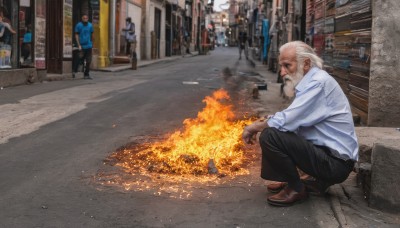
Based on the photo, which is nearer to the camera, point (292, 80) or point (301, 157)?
point (301, 157)

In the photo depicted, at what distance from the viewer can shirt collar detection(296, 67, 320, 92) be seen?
4.53 meters

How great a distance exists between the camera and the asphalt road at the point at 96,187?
4344 mm

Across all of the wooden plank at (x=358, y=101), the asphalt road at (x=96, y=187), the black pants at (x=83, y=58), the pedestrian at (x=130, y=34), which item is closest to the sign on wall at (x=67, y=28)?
the black pants at (x=83, y=58)

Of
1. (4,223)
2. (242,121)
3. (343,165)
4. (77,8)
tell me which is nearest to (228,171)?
(343,165)

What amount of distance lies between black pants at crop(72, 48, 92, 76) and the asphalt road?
24.0ft

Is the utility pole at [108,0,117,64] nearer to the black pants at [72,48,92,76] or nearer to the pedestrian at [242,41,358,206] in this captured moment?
the black pants at [72,48,92,76]

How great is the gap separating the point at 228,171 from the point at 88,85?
31.7 feet

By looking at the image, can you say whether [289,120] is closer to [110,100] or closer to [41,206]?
[41,206]

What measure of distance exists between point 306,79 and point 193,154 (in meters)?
1.98

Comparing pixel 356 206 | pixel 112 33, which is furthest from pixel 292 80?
pixel 112 33

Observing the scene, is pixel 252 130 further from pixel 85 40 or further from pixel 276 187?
pixel 85 40

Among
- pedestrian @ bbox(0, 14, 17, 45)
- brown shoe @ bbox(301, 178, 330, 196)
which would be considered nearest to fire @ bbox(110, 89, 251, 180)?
brown shoe @ bbox(301, 178, 330, 196)

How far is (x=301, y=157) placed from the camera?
4.50 meters

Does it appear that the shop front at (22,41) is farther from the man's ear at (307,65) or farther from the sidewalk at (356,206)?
the man's ear at (307,65)
